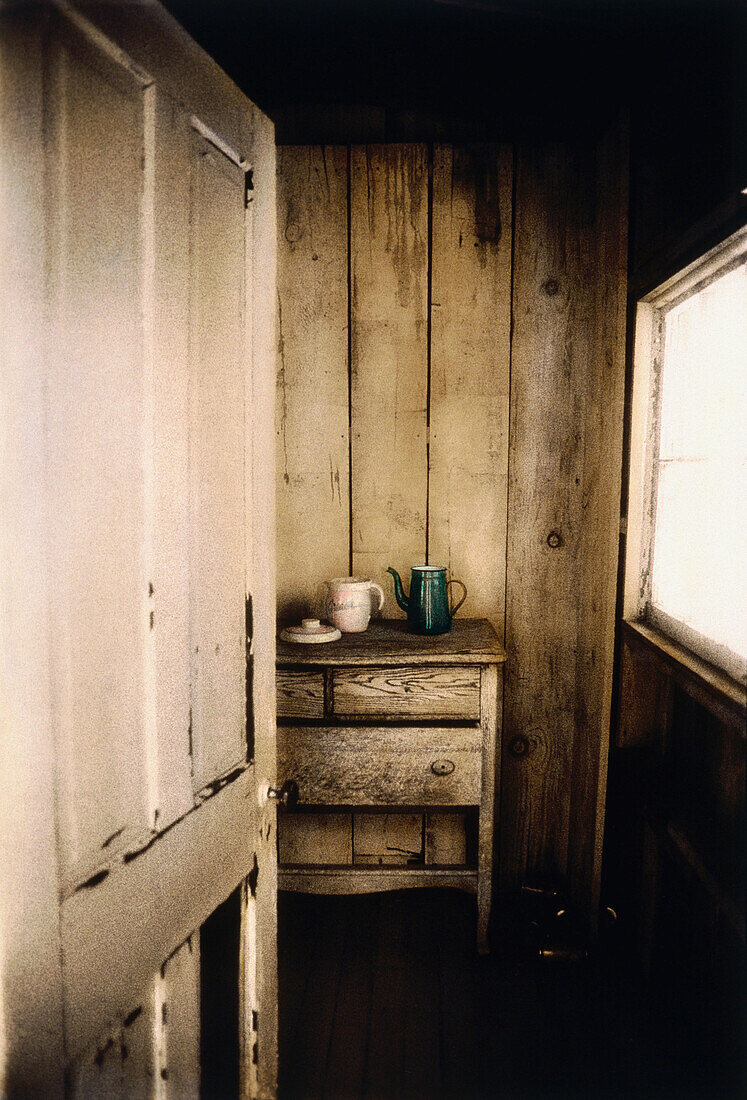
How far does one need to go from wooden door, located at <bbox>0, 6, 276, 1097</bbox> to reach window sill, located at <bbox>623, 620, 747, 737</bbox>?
0.78m

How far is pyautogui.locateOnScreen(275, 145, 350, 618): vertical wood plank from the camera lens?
6.43ft

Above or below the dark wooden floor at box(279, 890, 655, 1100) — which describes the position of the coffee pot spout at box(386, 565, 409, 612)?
above

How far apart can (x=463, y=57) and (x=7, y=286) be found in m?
1.41

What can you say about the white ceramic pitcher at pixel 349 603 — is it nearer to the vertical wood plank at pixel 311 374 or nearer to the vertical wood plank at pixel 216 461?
the vertical wood plank at pixel 311 374

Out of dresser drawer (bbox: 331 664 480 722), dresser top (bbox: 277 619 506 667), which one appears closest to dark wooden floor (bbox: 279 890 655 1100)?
dresser drawer (bbox: 331 664 480 722)

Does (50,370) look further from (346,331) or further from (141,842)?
(346,331)

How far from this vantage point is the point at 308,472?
80.4 inches

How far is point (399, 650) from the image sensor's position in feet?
5.63

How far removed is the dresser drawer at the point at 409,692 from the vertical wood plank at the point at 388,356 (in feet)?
1.24

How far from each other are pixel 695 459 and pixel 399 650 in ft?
2.61

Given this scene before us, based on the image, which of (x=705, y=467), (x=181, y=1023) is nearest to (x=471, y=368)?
(x=705, y=467)

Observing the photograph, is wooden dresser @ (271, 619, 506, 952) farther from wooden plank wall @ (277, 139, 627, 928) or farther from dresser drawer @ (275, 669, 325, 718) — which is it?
wooden plank wall @ (277, 139, 627, 928)

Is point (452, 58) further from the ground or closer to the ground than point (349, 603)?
further from the ground

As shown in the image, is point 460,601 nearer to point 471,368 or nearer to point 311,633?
point 311,633
